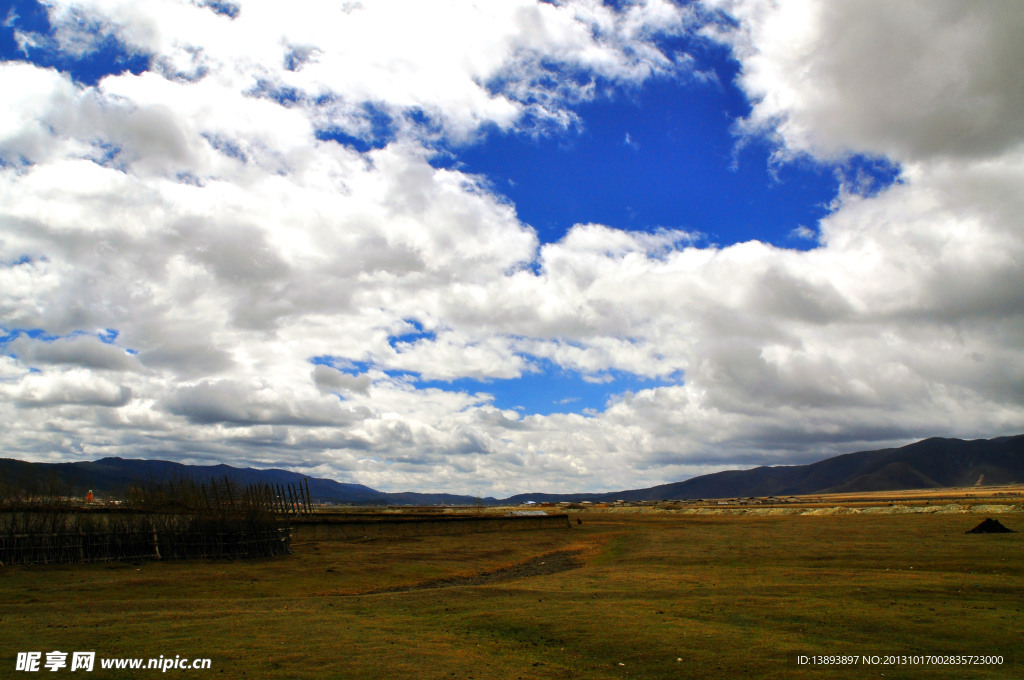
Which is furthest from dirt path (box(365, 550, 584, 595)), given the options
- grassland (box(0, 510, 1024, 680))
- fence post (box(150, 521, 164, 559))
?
fence post (box(150, 521, 164, 559))

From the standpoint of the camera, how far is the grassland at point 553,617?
11695 millimetres

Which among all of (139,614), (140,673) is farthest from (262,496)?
(140,673)

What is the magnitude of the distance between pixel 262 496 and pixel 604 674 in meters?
35.7

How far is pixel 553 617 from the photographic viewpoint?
52.3 feet

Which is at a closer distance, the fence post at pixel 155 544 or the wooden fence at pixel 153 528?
the wooden fence at pixel 153 528

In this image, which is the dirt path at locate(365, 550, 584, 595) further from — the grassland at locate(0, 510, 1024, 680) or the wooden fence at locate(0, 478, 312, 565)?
the wooden fence at locate(0, 478, 312, 565)

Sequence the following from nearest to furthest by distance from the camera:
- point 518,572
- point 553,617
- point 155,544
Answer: point 553,617
point 155,544
point 518,572

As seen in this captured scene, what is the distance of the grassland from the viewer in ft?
38.4

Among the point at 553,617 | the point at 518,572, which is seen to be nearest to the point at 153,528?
Answer: the point at 518,572

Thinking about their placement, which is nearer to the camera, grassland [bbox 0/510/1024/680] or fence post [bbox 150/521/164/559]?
grassland [bbox 0/510/1024/680]

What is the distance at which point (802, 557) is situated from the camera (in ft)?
97.9

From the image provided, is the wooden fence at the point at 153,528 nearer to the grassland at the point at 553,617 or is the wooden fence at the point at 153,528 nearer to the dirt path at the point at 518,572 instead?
the grassland at the point at 553,617

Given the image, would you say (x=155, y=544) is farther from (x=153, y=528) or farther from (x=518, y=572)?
(x=518, y=572)

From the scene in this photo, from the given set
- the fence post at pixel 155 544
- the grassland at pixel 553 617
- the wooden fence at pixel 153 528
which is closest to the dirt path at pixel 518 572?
the grassland at pixel 553 617
